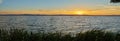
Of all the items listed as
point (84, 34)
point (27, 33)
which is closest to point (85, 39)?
point (84, 34)

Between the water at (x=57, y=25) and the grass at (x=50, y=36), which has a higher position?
the grass at (x=50, y=36)

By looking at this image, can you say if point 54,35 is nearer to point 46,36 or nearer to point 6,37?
point 46,36

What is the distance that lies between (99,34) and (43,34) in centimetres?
226

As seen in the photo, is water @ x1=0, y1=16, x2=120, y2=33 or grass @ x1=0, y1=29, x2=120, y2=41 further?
water @ x1=0, y1=16, x2=120, y2=33

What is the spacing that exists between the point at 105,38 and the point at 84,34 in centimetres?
86

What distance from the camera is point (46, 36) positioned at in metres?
13.3

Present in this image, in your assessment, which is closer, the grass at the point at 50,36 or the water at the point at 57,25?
the grass at the point at 50,36

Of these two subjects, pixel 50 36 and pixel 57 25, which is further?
pixel 57 25

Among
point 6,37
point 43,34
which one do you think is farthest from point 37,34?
point 6,37

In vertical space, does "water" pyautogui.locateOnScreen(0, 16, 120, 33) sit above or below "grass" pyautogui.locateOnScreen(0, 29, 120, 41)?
below

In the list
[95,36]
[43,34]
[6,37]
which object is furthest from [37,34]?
[95,36]

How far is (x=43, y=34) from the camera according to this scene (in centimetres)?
1336

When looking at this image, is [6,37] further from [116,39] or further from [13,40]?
[116,39]

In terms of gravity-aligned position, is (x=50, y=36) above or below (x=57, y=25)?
above
